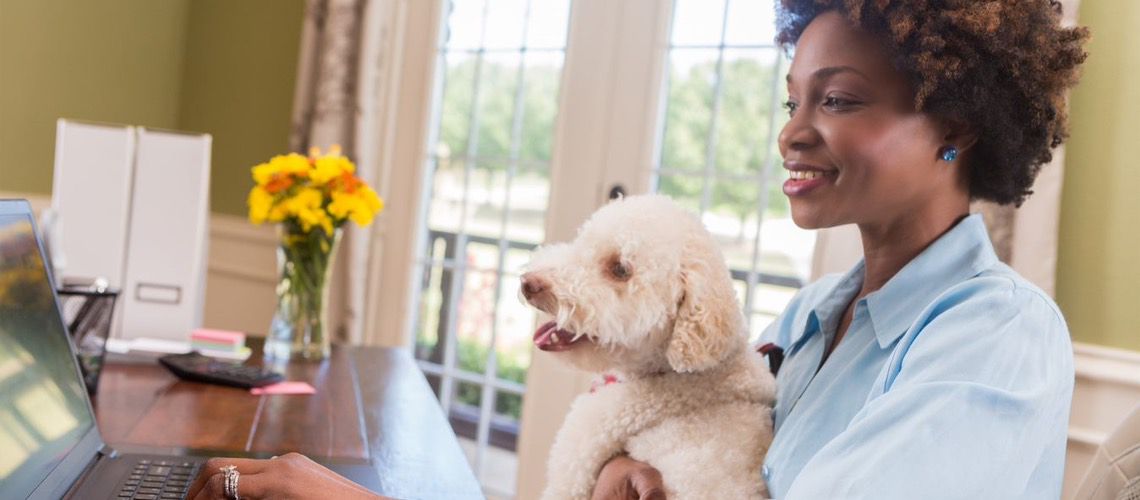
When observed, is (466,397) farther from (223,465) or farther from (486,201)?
(223,465)

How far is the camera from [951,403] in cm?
89

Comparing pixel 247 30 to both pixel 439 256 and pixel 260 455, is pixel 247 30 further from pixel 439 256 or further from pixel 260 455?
pixel 260 455

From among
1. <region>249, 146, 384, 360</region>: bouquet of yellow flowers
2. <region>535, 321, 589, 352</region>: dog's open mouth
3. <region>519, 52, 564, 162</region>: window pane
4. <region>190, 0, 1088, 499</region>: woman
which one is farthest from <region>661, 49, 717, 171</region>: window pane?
<region>535, 321, 589, 352</region>: dog's open mouth

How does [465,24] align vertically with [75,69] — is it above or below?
above

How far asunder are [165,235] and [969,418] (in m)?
1.63

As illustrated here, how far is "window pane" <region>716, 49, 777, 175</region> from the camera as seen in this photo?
3156mm

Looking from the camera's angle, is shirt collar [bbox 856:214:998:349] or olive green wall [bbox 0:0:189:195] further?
olive green wall [bbox 0:0:189:195]

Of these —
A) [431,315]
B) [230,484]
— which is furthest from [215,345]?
[431,315]

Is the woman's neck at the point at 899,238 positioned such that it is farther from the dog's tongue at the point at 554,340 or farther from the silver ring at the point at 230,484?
the silver ring at the point at 230,484

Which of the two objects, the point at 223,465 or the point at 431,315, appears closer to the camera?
the point at 223,465

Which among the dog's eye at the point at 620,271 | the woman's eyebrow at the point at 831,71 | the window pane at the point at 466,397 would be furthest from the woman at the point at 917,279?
the window pane at the point at 466,397

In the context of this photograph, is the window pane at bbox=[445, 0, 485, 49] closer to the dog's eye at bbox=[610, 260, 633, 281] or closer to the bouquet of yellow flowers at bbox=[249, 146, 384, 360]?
the bouquet of yellow flowers at bbox=[249, 146, 384, 360]

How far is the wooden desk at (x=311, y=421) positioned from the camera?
141cm

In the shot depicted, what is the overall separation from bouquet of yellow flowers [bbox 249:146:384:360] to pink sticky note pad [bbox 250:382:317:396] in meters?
0.28
